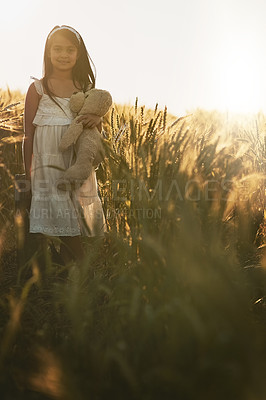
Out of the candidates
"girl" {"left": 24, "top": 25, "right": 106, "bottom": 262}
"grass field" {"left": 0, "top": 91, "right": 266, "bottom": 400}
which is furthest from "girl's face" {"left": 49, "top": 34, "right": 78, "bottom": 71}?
"grass field" {"left": 0, "top": 91, "right": 266, "bottom": 400}

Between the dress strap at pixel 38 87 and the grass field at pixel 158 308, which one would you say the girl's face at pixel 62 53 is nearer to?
the dress strap at pixel 38 87

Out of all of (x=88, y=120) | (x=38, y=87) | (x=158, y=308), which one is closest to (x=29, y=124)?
(x=38, y=87)

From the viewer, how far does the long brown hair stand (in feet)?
6.84

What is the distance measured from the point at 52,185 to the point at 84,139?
0.27m

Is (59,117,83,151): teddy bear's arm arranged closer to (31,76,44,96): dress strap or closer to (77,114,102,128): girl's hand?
(77,114,102,128): girl's hand

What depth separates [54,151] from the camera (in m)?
2.03

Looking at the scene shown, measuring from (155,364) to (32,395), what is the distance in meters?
0.39

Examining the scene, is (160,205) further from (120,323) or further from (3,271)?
(3,271)

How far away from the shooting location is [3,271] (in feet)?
7.00

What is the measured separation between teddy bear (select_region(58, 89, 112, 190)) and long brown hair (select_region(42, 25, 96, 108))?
15cm

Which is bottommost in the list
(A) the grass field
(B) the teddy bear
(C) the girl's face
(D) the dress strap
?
(A) the grass field

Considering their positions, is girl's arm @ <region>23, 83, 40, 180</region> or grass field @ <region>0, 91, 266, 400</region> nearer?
grass field @ <region>0, 91, 266, 400</region>

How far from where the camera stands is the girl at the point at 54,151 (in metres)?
2.03

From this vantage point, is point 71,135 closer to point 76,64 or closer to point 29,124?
point 29,124
